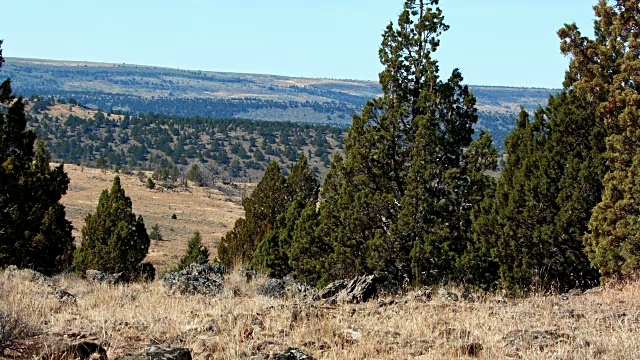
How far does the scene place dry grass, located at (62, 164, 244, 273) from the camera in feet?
170

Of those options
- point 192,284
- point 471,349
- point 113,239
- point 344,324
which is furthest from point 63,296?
point 113,239

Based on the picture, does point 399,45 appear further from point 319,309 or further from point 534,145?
point 319,309

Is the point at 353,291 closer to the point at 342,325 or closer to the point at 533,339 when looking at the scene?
the point at 342,325

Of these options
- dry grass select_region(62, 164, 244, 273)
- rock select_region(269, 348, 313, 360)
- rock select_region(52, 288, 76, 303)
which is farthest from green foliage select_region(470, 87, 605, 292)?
dry grass select_region(62, 164, 244, 273)

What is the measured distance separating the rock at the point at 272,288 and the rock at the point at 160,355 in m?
4.77

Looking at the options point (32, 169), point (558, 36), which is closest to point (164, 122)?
point (32, 169)

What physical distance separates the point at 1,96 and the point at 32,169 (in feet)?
25.3

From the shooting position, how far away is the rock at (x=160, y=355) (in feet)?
16.5

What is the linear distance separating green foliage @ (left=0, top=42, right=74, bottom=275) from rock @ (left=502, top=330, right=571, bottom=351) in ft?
49.4

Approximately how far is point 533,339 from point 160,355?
301 cm

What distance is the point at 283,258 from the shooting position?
70.2 feet

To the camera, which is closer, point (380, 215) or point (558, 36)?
point (558, 36)

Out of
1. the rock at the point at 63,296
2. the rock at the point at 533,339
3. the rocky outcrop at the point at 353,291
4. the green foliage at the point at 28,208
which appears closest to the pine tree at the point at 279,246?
the green foliage at the point at 28,208

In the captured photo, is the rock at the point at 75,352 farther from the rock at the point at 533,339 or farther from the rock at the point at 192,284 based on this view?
the rock at the point at 192,284
